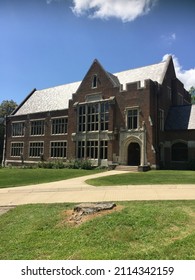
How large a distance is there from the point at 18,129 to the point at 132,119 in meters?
22.1

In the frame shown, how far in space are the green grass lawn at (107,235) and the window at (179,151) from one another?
2067 centimetres

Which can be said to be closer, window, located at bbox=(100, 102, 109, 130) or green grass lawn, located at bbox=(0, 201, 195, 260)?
green grass lawn, located at bbox=(0, 201, 195, 260)

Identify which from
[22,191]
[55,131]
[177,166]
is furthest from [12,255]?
[55,131]

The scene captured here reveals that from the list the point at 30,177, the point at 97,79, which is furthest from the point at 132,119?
the point at 30,177

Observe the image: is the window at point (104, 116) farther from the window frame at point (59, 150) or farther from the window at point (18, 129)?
the window at point (18, 129)

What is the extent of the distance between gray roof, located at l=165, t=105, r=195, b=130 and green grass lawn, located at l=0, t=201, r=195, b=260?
21446 mm

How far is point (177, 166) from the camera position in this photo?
27984mm

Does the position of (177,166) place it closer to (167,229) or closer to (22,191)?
(22,191)

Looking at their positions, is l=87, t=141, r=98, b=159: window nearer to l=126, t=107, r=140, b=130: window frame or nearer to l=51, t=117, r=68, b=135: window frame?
l=126, t=107, r=140, b=130: window frame

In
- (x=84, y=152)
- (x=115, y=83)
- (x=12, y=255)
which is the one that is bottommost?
(x=12, y=255)

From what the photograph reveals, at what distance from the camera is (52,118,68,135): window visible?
36.4 metres

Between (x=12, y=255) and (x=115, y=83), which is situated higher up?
(x=115, y=83)

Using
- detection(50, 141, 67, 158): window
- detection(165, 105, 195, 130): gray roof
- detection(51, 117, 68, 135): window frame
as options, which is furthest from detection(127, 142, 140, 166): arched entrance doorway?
detection(51, 117, 68, 135): window frame

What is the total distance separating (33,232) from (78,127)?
27706mm
